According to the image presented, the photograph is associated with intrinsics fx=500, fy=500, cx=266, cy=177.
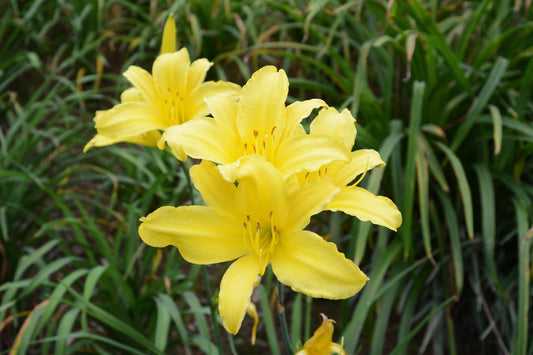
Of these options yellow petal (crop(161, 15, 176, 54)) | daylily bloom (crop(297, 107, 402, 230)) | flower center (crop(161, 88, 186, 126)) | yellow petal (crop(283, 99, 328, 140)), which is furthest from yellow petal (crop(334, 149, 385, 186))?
yellow petal (crop(161, 15, 176, 54))

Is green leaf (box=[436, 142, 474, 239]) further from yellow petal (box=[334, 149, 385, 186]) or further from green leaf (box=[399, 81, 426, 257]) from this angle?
yellow petal (box=[334, 149, 385, 186])

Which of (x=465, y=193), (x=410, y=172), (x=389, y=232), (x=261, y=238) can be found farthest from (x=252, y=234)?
(x=389, y=232)

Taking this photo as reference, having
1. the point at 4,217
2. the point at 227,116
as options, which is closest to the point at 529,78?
the point at 227,116

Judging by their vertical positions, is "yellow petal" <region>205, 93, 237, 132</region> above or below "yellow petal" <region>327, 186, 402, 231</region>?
above

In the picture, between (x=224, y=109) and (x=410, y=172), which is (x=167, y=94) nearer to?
(x=224, y=109)

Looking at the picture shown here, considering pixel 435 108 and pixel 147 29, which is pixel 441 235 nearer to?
pixel 435 108
